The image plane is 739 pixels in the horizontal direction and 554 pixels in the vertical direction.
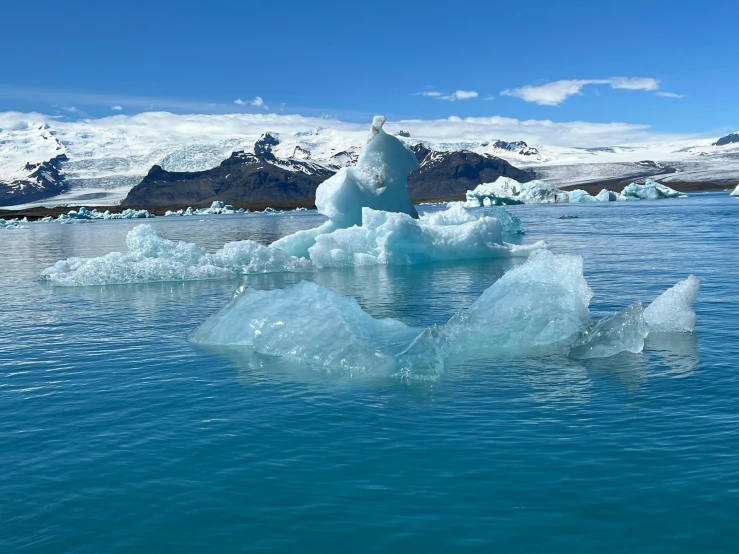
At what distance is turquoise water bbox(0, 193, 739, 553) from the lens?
5.73 m

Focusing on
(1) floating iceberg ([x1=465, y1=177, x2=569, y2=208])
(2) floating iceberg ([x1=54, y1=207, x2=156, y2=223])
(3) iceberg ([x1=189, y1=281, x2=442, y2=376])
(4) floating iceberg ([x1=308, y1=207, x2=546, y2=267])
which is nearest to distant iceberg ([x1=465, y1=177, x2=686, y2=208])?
(1) floating iceberg ([x1=465, y1=177, x2=569, y2=208])

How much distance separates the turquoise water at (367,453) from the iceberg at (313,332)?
49 centimetres

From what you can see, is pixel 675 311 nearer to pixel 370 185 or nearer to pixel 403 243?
pixel 403 243

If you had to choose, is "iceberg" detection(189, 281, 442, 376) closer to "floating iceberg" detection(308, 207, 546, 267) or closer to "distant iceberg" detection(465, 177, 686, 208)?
"floating iceberg" detection(308, 207, 546, 267)

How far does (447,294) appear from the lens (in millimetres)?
18734

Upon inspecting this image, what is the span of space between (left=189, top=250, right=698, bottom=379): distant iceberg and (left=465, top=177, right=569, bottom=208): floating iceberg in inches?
3428

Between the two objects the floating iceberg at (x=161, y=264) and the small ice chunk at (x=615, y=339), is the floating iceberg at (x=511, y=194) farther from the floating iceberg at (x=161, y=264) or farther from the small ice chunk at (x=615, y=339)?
the small ice chunk at (x=615, y=339)

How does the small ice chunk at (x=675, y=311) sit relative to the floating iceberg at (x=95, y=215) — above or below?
below

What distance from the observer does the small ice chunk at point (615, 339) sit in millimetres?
10906

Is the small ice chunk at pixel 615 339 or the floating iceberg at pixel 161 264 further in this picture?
the floating iceberg at pixel 161 264

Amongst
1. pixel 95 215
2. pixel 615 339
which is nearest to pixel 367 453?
pixel 615 339

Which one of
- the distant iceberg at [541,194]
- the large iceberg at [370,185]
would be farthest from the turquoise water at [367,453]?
the distant iceberg at [541,194]

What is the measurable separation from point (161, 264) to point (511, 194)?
3490 inches

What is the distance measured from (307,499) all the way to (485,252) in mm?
22825
